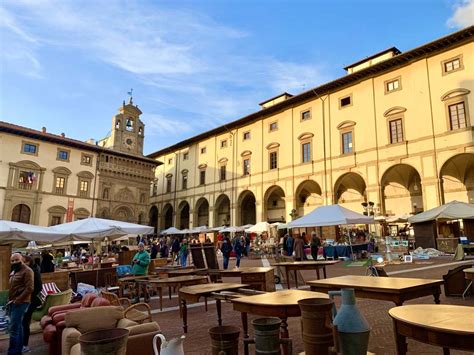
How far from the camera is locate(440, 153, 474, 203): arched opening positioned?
70.4ft

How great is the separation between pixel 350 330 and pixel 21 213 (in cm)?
3377

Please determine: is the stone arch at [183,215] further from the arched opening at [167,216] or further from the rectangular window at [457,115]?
the rectangular window at [457,115]

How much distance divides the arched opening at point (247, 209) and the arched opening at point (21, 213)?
1871 cm

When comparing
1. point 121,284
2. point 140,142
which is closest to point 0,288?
point 121,284

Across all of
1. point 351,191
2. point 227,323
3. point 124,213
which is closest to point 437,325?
point 227,323

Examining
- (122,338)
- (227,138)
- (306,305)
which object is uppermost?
(227,138)

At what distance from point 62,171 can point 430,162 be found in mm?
30546

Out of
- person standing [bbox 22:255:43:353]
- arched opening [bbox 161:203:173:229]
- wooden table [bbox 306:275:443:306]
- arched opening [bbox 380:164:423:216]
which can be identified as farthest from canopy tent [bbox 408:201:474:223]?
arched opening [bbox 161:203:173:229]

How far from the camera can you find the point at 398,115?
2297 cm

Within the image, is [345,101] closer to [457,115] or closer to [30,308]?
[457,115]

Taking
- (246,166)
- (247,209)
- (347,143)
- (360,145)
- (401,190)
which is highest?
(347,143)

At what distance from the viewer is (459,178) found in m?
22.3

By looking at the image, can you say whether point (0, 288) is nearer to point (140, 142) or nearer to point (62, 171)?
point (62, 171)

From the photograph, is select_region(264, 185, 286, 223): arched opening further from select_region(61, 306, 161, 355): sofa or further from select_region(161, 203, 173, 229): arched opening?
select_region(61, 306, 161, 355): sofa
